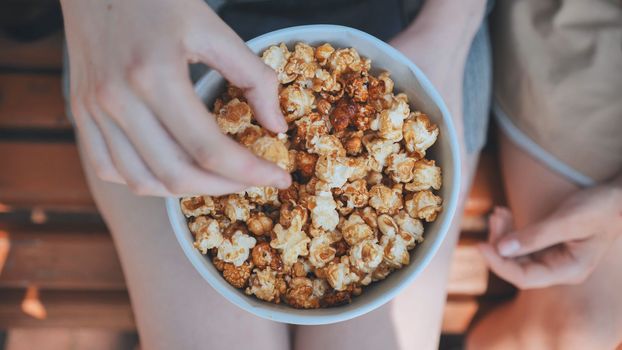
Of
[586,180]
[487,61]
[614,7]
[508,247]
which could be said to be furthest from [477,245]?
[614,7]

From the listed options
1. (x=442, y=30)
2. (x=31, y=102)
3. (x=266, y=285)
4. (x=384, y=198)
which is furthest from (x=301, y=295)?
(x=31, y=102)

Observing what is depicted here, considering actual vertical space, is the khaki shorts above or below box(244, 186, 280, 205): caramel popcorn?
below

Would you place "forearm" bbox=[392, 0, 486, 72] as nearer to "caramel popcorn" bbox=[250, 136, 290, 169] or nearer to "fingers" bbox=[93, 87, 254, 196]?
"caramel popcorn" bbox=[250, 136, 290, 169]

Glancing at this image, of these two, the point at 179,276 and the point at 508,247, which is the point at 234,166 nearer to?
the point at 179,276

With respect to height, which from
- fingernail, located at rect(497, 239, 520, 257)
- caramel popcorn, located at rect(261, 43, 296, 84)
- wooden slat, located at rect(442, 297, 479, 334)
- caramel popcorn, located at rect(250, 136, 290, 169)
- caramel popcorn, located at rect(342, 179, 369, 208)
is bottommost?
wooden slat, located at rect(442, 297, 479, 334)

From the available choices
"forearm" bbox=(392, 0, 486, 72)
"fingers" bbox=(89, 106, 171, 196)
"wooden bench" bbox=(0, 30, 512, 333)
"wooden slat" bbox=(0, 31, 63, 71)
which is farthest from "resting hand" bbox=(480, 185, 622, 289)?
"wooden slat" bbox=(0, 31, 63, 71)

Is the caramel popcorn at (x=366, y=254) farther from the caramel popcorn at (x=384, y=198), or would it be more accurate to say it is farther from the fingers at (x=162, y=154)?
the fingers at (x=162, y=154)
